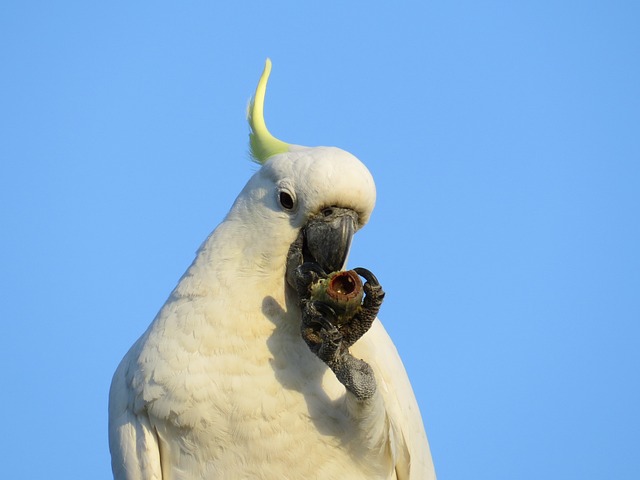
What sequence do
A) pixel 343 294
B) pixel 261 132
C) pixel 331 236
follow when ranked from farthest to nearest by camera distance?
pixel 261 132 → pixel 331 236 → pixel 343 294

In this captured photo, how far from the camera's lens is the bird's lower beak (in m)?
3.98

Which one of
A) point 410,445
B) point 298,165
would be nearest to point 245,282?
point 298,165

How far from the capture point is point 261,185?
428 centimetres

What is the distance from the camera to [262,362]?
4.18m

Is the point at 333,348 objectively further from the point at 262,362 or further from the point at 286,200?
the point at 286,200

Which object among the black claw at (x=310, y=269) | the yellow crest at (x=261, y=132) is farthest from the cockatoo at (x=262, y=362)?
the yellow crest at (x=261, y=132)

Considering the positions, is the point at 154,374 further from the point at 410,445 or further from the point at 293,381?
the point at 410,445

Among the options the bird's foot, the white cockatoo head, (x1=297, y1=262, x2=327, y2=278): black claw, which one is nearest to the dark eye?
the white cockatoo head

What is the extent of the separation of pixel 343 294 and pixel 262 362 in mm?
665

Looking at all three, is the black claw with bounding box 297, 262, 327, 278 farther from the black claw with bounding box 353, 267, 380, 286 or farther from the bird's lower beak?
the black claw with bounding box 353, 267, 380, 286

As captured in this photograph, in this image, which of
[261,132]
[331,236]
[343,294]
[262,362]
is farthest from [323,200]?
[261,132]

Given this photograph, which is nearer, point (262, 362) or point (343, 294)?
point (343, 294)

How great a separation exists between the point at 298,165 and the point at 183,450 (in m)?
1.44

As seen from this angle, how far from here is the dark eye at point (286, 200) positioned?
4.11m
